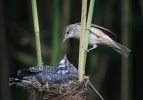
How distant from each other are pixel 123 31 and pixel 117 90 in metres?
0.79

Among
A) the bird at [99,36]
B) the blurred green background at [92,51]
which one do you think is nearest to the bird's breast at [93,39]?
the bird at [99,36]

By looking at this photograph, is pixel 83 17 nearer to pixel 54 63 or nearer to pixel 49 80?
pixel 49 80

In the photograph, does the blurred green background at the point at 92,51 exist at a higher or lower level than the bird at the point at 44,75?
higher

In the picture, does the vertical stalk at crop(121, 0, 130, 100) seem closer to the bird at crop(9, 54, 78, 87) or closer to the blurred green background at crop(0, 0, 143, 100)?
the blurred green background at crop(0, 0, 143, 100)

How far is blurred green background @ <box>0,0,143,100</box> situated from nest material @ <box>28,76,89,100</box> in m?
1.58

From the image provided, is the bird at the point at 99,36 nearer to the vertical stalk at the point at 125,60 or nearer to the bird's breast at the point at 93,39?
the bird's breast at the point at 93,39

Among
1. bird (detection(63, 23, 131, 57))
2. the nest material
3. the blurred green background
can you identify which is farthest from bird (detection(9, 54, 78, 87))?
the blurred green background

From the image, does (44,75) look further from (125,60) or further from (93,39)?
(125,60)

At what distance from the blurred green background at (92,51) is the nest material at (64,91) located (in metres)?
1.58

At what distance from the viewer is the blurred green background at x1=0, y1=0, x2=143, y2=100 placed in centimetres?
370

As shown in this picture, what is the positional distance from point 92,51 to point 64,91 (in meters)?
1.91

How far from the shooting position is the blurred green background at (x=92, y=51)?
12.1 feet

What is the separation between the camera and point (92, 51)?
12.9 feet
